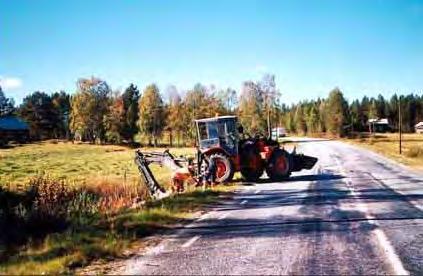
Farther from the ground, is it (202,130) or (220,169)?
(202,130)

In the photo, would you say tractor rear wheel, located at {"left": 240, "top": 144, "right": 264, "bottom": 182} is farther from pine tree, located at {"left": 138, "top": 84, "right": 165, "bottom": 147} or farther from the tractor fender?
pine tree, located at {"left": 138, "top": 84, "right": 165, "bottom": 147}

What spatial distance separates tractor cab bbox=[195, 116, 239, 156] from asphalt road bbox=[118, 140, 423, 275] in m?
6.15

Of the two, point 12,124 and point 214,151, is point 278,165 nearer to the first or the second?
point 214,151

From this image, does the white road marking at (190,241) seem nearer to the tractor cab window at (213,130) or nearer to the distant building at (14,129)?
the tractor cab window at (213,130)

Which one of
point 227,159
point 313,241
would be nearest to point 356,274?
point 313,241

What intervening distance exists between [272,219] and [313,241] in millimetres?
2673

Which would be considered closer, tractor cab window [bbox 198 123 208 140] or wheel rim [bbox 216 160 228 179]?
wheel rim [bbox 216 160 228 179]

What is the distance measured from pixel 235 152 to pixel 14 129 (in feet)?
296

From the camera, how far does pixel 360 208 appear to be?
13336mm

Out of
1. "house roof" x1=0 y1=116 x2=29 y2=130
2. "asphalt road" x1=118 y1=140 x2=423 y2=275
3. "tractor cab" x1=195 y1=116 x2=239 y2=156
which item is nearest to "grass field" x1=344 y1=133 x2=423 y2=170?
"tractor cab" x1=195 y1=116 x2=239 y2=156

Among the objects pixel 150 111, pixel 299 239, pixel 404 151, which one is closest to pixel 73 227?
pixel 299 239

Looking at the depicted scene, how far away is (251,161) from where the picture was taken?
22.9m

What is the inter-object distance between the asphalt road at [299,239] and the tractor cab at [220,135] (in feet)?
20.2

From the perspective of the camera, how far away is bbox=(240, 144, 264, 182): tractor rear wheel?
75.0ft
